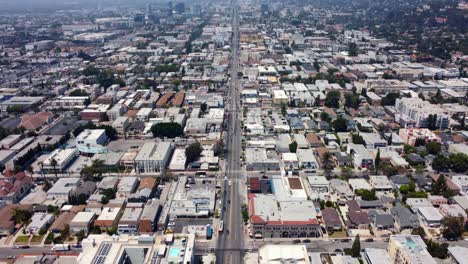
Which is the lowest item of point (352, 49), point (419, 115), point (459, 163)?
point (459, 163)

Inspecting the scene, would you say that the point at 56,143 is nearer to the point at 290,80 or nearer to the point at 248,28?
the point at 290,80

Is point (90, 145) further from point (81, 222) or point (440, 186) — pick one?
point (440, 186)

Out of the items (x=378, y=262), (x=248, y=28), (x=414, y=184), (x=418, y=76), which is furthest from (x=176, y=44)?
(x=378, y=262)

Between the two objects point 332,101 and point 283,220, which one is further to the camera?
point 332,101

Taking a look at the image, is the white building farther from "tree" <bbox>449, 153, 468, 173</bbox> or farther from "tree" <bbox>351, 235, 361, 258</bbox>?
"tree" <bbox>449, 153, 468, 173</bbox>

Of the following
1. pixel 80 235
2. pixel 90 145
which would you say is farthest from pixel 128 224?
pixel 90 145

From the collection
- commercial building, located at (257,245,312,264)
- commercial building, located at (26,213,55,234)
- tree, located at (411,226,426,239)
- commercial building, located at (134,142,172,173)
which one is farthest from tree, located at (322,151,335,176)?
commercial building, located at (26,213,55,234)
